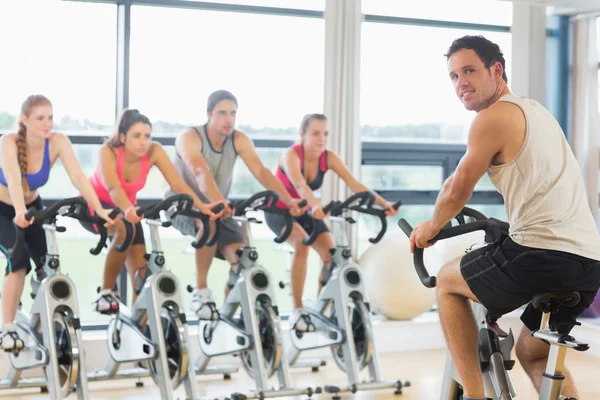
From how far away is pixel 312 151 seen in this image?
4.93m

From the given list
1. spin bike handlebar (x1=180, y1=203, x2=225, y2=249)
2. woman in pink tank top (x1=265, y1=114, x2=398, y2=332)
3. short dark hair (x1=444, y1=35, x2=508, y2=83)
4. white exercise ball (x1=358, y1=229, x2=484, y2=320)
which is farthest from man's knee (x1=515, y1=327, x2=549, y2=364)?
white exercise ball (x1=358, y1=229, x2=484, y2=320)

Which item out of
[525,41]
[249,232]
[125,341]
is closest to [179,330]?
[125,341]

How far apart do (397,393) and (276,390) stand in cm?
70

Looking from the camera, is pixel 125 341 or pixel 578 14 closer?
pixel 125 341

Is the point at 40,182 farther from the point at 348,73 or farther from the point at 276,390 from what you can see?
the point at 348,73

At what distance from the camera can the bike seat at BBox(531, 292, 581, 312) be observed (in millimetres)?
2397

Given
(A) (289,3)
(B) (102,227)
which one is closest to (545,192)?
(B) (102,227)

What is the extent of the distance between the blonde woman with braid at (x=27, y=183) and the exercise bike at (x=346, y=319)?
1301 mm

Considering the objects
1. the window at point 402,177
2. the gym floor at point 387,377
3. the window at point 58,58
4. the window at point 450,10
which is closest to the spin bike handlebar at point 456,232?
the gym floor at point 387,377

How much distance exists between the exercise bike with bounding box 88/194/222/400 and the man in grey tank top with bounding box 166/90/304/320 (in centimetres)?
33

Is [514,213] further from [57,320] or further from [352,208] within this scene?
[57,320]

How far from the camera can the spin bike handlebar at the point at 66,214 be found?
3.73m

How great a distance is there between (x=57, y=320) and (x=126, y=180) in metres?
0.92

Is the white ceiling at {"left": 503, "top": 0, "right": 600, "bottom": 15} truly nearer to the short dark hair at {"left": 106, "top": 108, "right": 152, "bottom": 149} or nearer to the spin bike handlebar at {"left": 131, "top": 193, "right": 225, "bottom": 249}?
the short dark hair at {"left": 106, "top": 108, "right": 152, "bottom": 149}
